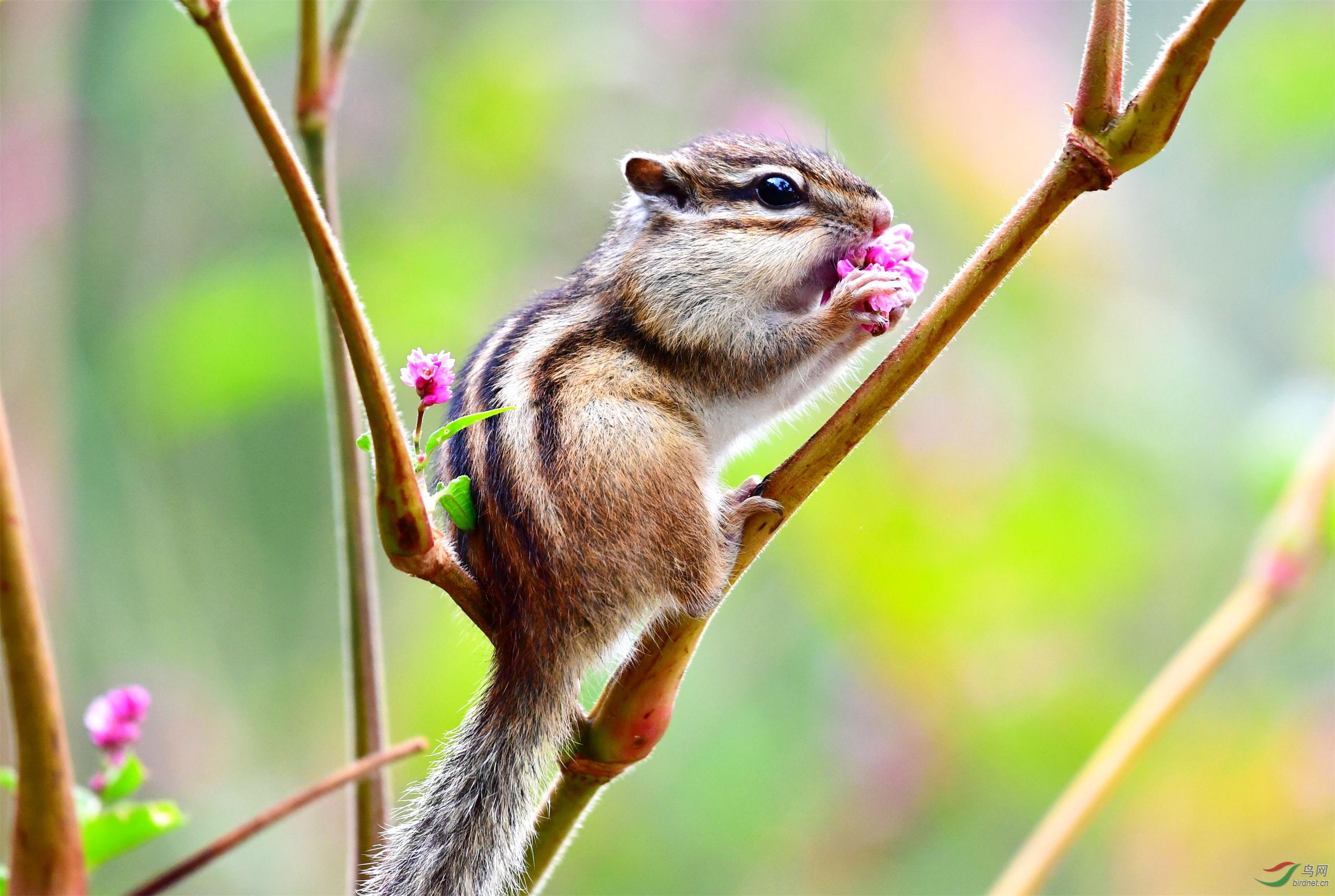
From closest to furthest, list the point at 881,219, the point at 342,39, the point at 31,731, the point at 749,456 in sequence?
the point at 31,731 < the point at 342,39 < the point at 881,219 < the point at 749,456

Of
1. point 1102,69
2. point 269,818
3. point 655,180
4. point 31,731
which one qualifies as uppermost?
point 1102,69

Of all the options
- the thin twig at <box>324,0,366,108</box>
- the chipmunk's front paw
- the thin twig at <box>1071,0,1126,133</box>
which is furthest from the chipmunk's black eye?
the thin twig at <box>1071,0,1126,133</box>

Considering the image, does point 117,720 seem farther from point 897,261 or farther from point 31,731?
point 897,261

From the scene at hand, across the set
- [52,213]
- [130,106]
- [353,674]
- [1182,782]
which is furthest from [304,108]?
[1182,782]

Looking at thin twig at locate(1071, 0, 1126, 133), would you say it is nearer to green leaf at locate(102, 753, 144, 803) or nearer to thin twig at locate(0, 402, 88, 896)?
thin twig at locate(0, 402, 88, 896)

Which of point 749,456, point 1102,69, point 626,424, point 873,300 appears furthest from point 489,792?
point 749,456

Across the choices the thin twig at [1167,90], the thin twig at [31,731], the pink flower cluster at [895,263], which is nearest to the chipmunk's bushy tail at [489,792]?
the thin twig at [31,731]
